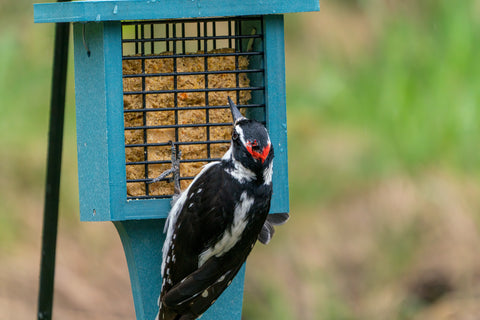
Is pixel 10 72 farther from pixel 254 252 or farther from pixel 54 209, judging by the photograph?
pixel 54 209

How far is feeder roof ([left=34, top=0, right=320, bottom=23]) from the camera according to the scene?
266 centimetres

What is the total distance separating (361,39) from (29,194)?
291 centimetres

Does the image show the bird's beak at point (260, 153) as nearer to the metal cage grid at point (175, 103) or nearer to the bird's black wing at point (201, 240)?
the bird's black wing at point (201, 240)

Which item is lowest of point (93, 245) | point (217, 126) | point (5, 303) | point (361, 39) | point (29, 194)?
point (5, 303)

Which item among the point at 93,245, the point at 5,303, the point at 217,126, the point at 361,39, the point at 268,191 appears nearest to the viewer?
the point at 268,191

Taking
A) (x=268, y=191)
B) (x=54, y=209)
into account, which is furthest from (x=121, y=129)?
(x=268, y=191)

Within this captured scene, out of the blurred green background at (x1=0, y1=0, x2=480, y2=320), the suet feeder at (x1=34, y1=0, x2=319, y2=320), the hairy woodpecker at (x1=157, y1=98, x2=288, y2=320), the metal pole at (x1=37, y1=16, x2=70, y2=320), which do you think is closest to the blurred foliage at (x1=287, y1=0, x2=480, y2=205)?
the blurred green background at (x1=0, y1=0, x2=480, y2=320)

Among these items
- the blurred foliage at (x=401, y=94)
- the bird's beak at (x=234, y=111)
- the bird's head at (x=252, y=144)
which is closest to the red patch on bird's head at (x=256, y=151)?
the bird's head at (x=252, y=144)

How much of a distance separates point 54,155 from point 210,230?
64 cm

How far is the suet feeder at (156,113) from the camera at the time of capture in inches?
109

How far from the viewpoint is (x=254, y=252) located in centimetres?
554

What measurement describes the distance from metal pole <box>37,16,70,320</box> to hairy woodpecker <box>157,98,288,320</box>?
427 millimetres

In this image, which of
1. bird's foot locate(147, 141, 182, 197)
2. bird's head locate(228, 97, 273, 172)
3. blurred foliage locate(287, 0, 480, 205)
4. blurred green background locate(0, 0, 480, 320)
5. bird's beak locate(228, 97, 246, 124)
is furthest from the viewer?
blurred foliage locate(287, 0, 480, 205)

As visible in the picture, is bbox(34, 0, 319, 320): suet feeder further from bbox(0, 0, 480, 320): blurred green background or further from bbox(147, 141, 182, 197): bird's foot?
bbox(0, 0, 480, 320): blurred green background
